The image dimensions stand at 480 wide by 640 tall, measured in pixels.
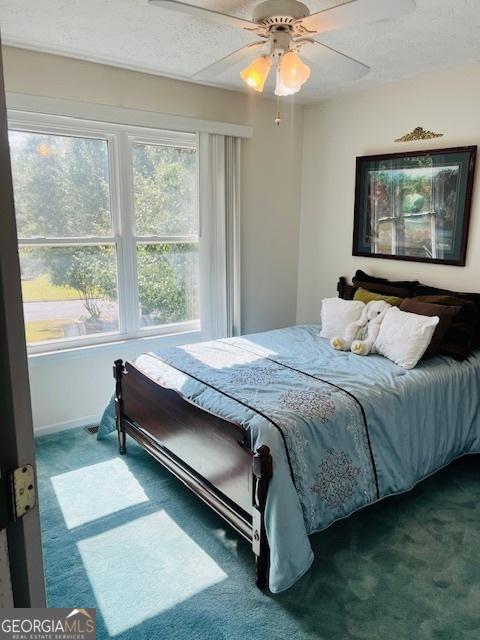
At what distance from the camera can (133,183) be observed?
3.59 m

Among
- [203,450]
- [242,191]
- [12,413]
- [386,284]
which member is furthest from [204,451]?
[242,191]

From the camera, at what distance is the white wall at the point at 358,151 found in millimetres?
3330

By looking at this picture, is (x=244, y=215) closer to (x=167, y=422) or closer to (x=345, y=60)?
(x=345, y=60)

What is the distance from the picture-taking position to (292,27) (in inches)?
82.9

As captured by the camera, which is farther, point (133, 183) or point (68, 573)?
point (133, 183)

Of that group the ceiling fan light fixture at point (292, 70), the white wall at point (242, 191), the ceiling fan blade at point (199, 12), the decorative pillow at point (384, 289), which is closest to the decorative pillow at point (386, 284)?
the decorative pillow at point (384, 289)

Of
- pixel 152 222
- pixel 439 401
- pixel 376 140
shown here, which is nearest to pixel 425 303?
pixel 439 401

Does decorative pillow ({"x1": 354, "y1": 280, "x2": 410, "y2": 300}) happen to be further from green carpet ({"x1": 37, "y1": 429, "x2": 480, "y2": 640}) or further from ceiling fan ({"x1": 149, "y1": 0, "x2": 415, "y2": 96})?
ceiling fan ({"x1": 149, "y1": 0, "x2": 415, "y2": 96})

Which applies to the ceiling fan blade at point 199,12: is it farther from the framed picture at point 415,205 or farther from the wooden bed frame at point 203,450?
the framed picture at point 415,205

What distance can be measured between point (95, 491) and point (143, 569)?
2.44 feet

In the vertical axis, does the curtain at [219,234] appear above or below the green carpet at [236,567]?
above

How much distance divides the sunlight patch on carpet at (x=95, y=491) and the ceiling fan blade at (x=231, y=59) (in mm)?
2410

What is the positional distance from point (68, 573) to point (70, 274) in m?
2.06

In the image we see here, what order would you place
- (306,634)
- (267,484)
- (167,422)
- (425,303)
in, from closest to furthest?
(306,634) < (267,484) < (167,422) < (425,303)
